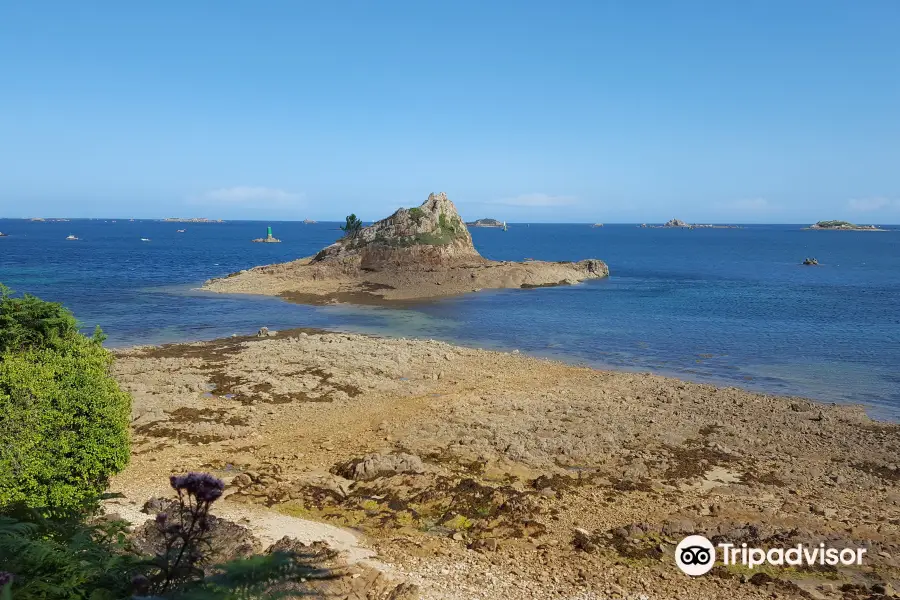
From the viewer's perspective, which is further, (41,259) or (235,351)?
(41,259)

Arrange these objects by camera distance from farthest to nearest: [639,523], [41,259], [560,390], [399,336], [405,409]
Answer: [41,259], [399,336], [560,390], [405,409], [639,523]

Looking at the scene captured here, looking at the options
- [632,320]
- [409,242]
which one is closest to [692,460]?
[632,320]

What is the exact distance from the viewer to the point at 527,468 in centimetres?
1809

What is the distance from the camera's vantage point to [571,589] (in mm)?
11531

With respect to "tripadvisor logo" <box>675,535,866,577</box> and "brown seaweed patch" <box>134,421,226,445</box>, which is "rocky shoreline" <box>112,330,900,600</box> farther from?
"tripadvisor logo" <box>675,535,866,577</box>

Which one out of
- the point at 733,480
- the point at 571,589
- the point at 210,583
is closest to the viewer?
the point at 210,583

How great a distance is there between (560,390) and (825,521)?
1286 cm

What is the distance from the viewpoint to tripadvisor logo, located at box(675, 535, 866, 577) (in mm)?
12594

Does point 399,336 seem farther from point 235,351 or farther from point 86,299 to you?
point 86,299

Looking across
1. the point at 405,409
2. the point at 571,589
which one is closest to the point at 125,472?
Result: the point at 405,409

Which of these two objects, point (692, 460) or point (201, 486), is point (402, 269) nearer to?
point (692, 460)

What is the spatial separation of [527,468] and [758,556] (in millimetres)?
6790

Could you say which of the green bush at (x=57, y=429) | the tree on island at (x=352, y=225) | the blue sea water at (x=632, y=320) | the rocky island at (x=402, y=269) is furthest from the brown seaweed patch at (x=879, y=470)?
the tree on island at (x=352, y=225)

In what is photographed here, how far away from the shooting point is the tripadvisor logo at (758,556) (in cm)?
1259
